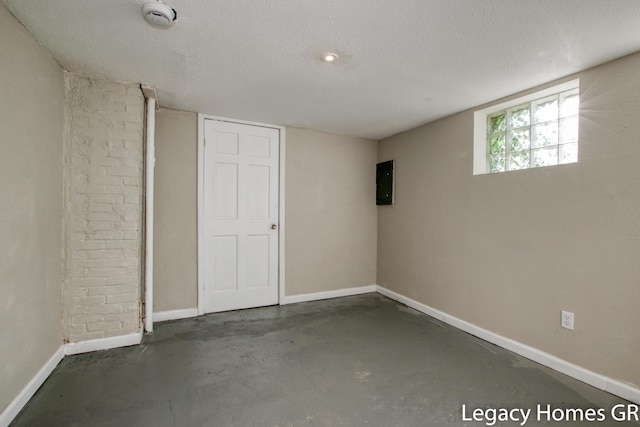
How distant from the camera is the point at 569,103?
2.42 metres

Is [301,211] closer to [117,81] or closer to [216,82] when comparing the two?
[216,82]

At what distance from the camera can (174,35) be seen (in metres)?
1.85

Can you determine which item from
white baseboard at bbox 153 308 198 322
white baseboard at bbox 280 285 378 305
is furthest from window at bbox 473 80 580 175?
white baseboard at bbox 153 308 198 322

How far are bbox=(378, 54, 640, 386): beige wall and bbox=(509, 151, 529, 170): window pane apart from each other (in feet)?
0.52

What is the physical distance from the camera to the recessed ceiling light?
2039mm

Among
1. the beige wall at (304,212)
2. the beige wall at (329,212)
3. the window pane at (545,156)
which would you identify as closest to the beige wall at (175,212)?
the beige wall at (304,212)

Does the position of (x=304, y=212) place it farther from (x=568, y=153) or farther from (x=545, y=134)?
(x=568, y=153)

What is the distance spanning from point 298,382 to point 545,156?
8.80 feet

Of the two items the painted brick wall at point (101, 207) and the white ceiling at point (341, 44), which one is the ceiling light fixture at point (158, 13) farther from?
the painted brick wall at point (101, 207)

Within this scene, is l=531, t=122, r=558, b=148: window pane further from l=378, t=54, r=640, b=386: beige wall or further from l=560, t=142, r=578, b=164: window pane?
l=378, t=54, r=640, b=386: beige wall

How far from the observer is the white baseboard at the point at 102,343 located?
7.97 feet

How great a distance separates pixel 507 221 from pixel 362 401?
1.97 m

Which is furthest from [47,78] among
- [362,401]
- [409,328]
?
[409,328]

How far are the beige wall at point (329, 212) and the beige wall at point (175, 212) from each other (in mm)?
1128
